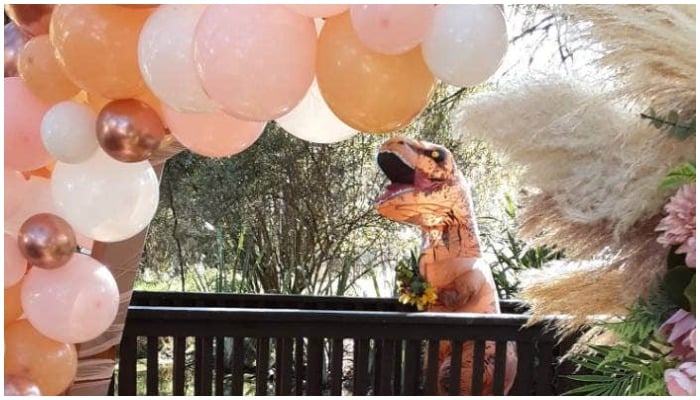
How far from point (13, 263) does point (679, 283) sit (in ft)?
3.64

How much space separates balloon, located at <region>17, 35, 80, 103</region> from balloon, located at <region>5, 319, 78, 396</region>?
449 millimetres

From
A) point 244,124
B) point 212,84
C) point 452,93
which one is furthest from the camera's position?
point 452,93

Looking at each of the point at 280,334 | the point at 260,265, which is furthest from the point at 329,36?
the point at 260,265

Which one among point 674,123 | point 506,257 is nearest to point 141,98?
point 674,123

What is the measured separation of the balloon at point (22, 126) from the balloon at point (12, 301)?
235 mm

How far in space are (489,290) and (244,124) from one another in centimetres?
162

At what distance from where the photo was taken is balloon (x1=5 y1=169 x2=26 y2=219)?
4.39 ft

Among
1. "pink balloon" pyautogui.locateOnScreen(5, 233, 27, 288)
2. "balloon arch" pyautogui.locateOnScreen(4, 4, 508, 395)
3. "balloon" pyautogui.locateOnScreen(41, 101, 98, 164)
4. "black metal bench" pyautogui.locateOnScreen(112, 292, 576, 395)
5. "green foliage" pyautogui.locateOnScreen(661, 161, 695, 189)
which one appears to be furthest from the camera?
"black metal bench" pyautogui.locateOnScreen(112, 292, 576, 395)

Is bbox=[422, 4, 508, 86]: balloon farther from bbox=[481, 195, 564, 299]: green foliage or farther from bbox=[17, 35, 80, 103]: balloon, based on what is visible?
bbox=[481, 195, 564, 299]: green foliage

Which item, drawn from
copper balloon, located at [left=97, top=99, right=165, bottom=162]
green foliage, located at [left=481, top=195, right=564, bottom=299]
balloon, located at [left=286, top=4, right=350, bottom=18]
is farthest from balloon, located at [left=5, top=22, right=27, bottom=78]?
green foliage, located at [left=481, top=195, right=564, bottom=299]

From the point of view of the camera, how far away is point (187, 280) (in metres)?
5.14

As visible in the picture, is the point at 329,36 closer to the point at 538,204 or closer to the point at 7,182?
the point at 538,204

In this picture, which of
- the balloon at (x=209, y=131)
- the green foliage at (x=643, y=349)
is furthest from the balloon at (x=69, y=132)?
the green foliage at (x=643, y=349)

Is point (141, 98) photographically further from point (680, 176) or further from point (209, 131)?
point (680, 176)
